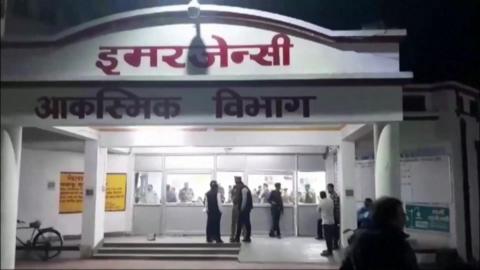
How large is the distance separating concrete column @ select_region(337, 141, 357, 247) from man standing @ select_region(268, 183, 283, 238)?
2.30 meters

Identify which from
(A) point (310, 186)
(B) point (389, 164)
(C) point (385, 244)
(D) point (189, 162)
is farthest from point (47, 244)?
(C) point (385, 244)

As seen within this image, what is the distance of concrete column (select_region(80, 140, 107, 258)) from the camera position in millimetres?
11844

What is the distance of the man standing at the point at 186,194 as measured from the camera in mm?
14539

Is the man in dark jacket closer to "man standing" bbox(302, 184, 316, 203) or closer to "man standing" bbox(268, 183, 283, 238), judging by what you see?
"man standing" bbox(268, 183, 283, 238)

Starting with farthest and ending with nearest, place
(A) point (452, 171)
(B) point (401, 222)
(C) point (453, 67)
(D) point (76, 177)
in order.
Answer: (D) point (76, 177) → (C) point (453, 67) → (A) point (452, 171) → (B) point (401, 222)

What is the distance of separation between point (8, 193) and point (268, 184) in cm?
837

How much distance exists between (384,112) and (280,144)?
4.55m

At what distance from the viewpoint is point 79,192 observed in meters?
14.4

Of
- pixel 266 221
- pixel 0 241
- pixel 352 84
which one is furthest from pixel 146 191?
pixel 352 84

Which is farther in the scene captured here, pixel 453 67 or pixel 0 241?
pixel 453 67

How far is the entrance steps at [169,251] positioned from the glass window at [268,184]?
9.60 feet

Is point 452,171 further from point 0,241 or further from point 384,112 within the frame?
point 0,241

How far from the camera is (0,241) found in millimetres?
7477

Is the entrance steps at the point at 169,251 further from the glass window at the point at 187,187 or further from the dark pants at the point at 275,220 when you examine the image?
the glass window at the point at 187,187
